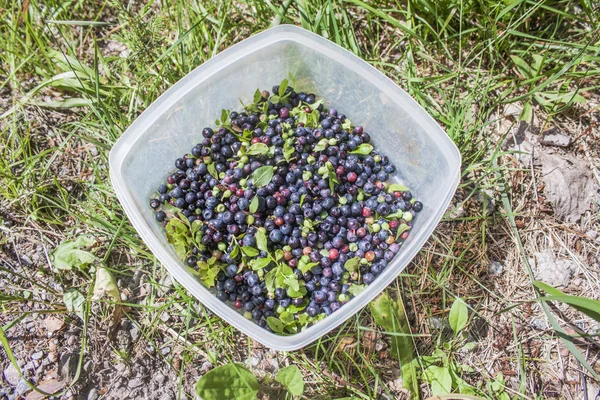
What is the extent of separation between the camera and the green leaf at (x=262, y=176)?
2375 millimetres

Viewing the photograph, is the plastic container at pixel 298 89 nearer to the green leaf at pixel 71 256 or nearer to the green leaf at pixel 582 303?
the green leaf at pixel 71 256

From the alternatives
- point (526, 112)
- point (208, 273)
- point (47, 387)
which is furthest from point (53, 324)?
point (526, 112)

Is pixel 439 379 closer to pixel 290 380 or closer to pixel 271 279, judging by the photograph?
pixel 290 380

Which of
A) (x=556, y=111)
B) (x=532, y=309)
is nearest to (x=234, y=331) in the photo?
(x=532, y=309)

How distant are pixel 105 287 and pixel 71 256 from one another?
23 centimetres

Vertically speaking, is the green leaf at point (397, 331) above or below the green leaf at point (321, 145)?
below

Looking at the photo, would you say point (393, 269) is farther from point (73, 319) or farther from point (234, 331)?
point (73, 319)

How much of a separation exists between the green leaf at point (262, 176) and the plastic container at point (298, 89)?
45 cm

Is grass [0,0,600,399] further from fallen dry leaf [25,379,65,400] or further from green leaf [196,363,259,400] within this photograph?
green leaf [196,363,259,400]

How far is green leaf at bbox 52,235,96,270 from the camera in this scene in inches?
97.7

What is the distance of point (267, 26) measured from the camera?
282cm

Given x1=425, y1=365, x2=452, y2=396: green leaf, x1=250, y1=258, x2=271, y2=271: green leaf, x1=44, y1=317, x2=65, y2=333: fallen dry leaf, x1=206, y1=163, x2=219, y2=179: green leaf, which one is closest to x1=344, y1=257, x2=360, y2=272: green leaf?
x1=250, y1=258, x2=271, y2=271: green leaf

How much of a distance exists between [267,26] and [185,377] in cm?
181

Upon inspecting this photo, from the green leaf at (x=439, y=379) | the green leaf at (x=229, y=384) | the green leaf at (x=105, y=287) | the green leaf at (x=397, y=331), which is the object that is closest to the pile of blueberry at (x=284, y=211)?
the green leaf at (x=397, y=331)
